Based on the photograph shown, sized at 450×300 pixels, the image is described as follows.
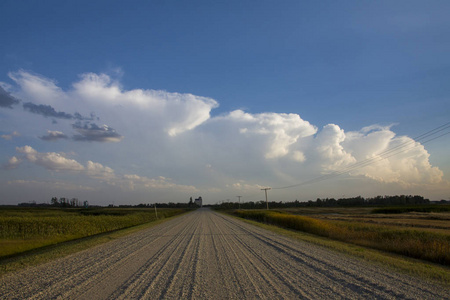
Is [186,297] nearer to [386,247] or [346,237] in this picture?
[386,247]

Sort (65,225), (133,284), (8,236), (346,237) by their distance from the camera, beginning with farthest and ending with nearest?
(65,225) < (8,236) < (346,237) < (133,284)

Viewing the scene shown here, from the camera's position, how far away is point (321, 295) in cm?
604

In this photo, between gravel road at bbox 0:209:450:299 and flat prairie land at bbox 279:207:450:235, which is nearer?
gravel road at bbox 0:209:450:299

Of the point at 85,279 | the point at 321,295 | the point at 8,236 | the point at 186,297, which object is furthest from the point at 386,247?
the point at 8,236

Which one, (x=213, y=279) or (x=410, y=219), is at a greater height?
(x=213, y=279)

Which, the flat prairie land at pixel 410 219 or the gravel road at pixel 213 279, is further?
the flat prairie land at pixel 410 219

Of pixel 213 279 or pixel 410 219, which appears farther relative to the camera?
pixel 410 219

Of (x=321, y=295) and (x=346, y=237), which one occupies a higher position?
(x=321, y=295)

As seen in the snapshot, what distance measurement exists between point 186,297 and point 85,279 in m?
3.40

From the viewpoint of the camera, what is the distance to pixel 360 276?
25.6ft

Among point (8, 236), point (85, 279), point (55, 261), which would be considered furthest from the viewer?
point (8, 236)

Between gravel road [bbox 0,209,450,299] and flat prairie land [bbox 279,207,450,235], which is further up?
gravel road [bbox 0,209,450,299]

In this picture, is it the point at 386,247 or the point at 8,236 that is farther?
the point at 8,236

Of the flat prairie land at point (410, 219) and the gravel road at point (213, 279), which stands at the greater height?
the gravel road at point (213, 279)
